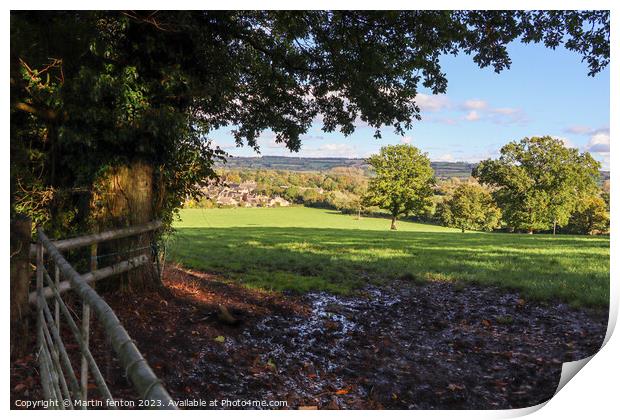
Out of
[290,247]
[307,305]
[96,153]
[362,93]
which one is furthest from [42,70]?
[290,247]

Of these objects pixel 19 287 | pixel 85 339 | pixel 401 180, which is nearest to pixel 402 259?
pixel 401 180

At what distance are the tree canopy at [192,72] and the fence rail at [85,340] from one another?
880mm

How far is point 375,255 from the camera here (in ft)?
33.3

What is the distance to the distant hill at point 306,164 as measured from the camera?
19.1 ft

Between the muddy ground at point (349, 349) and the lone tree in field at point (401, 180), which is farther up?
the lone tree in field at point (401, 180)

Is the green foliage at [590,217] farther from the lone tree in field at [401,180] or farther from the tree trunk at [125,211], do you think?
the tree trunk at [125,211]

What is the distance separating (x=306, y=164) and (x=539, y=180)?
3.61m

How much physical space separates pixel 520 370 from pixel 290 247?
7241mm

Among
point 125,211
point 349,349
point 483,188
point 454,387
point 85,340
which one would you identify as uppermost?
point 483,188

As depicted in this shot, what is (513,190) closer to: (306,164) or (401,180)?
(401,180)

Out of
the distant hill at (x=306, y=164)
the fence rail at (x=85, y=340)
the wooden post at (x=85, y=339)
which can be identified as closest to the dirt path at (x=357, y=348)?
the fence rail at (x=85, y=340)

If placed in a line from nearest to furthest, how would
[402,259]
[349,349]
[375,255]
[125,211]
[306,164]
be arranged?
[349,349]
[125,211]
[306,164]
[402,259]
[375,255]

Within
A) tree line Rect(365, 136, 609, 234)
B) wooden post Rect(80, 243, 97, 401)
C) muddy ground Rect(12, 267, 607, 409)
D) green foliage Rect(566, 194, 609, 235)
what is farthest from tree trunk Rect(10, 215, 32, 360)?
green foliage Rect(566, 194, 609, 235)

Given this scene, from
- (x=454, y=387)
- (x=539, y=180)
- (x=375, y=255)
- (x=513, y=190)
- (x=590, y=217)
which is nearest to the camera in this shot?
(x=454, y=387)
